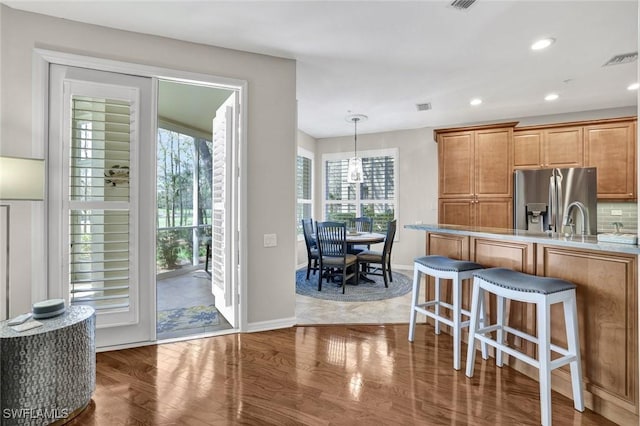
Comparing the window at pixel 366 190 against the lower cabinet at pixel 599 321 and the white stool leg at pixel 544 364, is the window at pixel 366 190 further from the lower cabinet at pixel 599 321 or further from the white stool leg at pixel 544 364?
the white stool leg at pixel 544 364

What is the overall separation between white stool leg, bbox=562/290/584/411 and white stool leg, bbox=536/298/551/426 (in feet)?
0.66

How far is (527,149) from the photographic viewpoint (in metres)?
4.74

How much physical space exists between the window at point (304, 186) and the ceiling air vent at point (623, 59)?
4.55 metres

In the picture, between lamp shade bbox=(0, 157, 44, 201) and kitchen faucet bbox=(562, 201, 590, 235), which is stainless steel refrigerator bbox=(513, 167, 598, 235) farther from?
lamp shade bbox=(0, 157, 44, 201)

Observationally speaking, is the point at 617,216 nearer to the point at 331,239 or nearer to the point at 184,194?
the point at 331,239

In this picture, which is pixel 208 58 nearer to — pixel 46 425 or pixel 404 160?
pixel 46 425

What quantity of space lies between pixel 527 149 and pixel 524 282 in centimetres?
363

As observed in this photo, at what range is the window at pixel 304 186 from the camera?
6.40 meters

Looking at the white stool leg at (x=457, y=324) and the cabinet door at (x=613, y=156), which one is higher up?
the cabinet door at (x=613, y=156)

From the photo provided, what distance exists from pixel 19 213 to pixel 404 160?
5600 mm

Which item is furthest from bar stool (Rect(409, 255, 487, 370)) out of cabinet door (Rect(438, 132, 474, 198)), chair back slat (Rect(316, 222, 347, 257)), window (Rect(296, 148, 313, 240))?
window (Rect(296, 148, 313, 240))

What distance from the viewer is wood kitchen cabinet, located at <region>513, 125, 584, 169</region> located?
4.50 m

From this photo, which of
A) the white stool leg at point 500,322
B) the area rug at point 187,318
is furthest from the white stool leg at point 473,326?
the area rug at point 187,318

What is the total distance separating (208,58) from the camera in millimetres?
2914
